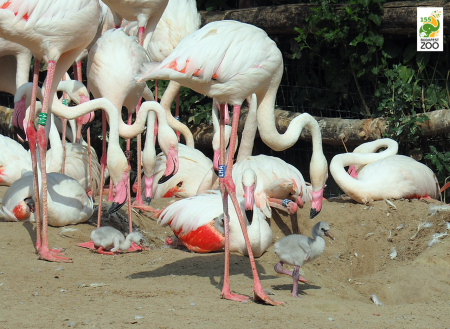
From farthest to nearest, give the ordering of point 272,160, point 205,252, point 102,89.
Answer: point 272,160 → point 102,89 → point 205,252

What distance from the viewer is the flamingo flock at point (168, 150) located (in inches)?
159

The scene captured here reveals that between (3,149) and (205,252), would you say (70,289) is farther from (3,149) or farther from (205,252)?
(3,149)

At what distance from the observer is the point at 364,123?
752 centimetres

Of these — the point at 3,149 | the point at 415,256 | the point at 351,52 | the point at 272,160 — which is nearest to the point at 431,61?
the point at 351,52

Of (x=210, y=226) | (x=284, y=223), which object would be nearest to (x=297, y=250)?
(x=210, y=226)

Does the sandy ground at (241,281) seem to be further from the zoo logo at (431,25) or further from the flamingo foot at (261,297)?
the zoo logo at (431,25)

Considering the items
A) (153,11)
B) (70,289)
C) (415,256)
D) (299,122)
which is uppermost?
(153,11)

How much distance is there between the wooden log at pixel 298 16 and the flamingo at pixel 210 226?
3416 millimetres

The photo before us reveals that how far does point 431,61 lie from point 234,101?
14.7 ft

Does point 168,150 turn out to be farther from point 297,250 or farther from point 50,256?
point 297,250

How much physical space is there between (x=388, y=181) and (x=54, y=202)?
3.15 metres

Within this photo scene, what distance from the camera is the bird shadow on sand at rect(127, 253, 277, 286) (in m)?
4.26

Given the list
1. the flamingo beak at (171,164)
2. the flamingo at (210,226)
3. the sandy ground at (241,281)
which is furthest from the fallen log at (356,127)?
the flamingo at (210,226)

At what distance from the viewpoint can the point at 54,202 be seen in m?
5.21
